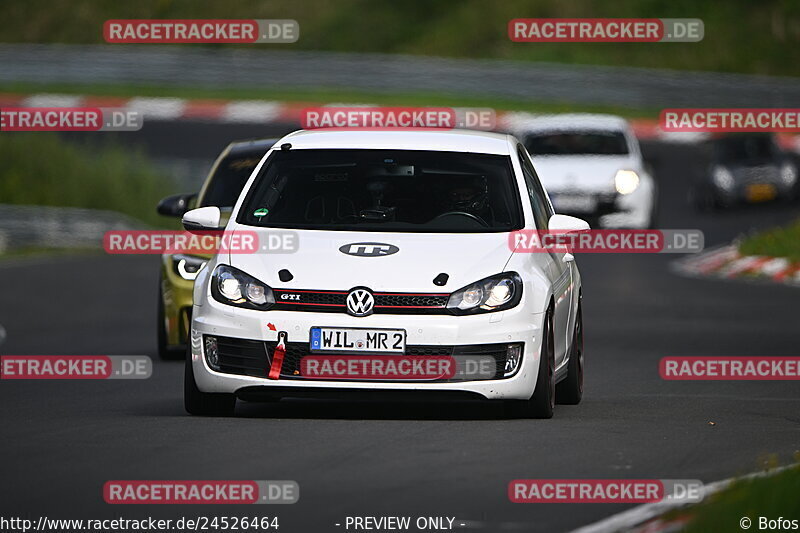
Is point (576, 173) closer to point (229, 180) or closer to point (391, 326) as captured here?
point (229, 180)

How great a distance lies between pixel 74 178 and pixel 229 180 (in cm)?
2037

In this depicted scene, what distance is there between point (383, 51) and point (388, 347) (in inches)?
1880

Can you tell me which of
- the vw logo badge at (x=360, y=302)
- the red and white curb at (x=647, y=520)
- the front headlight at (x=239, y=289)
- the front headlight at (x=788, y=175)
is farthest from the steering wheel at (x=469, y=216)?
the front headlight at (x=788, y=175)

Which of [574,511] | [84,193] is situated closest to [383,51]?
[84,193]

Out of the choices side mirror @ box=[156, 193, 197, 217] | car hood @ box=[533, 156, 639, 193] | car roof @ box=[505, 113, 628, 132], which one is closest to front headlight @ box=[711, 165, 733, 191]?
car roof @ box=[505, 113, 628, 132]

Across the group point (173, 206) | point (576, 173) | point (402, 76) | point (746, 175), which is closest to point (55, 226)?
point (576, 173)

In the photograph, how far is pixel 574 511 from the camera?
7.97 metres

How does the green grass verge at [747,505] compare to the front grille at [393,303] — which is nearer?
the green grass verge at [747,505]

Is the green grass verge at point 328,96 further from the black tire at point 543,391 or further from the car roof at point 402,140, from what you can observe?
the black tire at point 543,391

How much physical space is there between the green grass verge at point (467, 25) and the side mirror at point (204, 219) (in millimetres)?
42548

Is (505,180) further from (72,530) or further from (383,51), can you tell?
(383,51)

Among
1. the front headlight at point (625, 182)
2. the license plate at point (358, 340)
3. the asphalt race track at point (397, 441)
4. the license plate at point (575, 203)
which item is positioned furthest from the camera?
the front headlight at point (625, 182)

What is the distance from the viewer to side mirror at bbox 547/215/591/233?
1127 centimetres

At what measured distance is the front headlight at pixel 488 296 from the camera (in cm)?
1048
